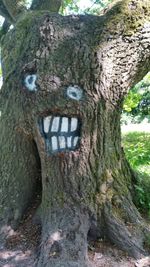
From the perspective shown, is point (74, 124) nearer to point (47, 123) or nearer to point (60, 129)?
point (60, 129)

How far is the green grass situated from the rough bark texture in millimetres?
401

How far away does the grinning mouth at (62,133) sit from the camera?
3.24 metres

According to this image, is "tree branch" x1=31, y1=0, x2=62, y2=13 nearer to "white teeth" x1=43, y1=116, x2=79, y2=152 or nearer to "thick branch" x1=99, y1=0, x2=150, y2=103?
"thick branch" x1=99, y1=0, x2=150, y2=103

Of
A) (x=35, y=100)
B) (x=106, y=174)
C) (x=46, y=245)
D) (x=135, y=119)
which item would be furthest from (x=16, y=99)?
(x=135, y=119)

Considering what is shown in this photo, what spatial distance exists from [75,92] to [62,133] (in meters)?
0.39

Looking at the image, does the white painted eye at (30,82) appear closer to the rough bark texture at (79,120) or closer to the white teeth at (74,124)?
the rough bark texture at (79,120)

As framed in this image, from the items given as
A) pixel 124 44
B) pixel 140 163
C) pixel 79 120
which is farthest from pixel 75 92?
pixel 140 163

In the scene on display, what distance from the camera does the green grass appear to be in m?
3.99

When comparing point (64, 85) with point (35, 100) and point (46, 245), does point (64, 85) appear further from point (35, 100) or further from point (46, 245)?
point (46, 245)

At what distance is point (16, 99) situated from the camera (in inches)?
134

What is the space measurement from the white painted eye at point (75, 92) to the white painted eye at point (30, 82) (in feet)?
1.02

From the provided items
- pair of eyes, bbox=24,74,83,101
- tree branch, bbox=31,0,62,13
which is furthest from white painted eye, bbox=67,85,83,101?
tree branch, bbox=31,0,62,13

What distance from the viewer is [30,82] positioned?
129 inches

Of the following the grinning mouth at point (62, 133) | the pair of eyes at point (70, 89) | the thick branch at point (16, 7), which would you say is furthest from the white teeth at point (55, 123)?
the thick branch at point (16, 7)
